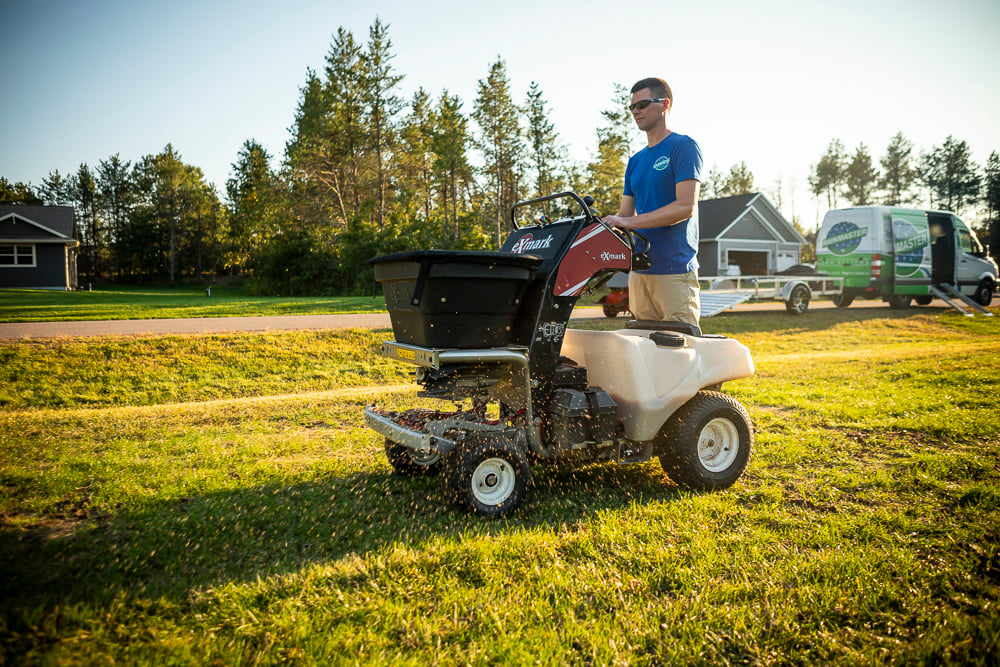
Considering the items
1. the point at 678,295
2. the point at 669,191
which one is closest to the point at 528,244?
the point at 669,191

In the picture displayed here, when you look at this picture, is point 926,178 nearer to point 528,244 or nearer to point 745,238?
point 745,238

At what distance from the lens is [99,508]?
11.2 ft

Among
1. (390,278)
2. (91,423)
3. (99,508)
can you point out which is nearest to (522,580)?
(390,278)

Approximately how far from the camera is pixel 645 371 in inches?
152

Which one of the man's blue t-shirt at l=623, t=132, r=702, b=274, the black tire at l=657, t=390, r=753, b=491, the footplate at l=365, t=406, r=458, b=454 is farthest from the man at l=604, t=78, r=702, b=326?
the footplate at l=365, t=406, r=458, b=454

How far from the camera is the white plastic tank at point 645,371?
12.6 ft

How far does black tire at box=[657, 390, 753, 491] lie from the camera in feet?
12.8

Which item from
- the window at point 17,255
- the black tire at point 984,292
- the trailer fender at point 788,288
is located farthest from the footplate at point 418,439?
the window at point 17,255

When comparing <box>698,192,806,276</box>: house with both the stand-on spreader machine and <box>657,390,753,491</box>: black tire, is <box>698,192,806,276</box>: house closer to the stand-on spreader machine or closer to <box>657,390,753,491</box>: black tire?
<box>657,390,753,491</box>: black tire

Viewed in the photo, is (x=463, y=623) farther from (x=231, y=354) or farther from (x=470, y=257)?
(x=231, y=354)

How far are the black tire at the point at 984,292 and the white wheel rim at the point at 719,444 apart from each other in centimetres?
2218

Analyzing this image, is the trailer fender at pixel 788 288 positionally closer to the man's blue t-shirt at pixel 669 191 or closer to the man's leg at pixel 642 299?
the man's leg at pixel 642 299

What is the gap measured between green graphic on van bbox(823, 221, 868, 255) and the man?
686 inches

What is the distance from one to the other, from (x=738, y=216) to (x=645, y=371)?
107 ft
